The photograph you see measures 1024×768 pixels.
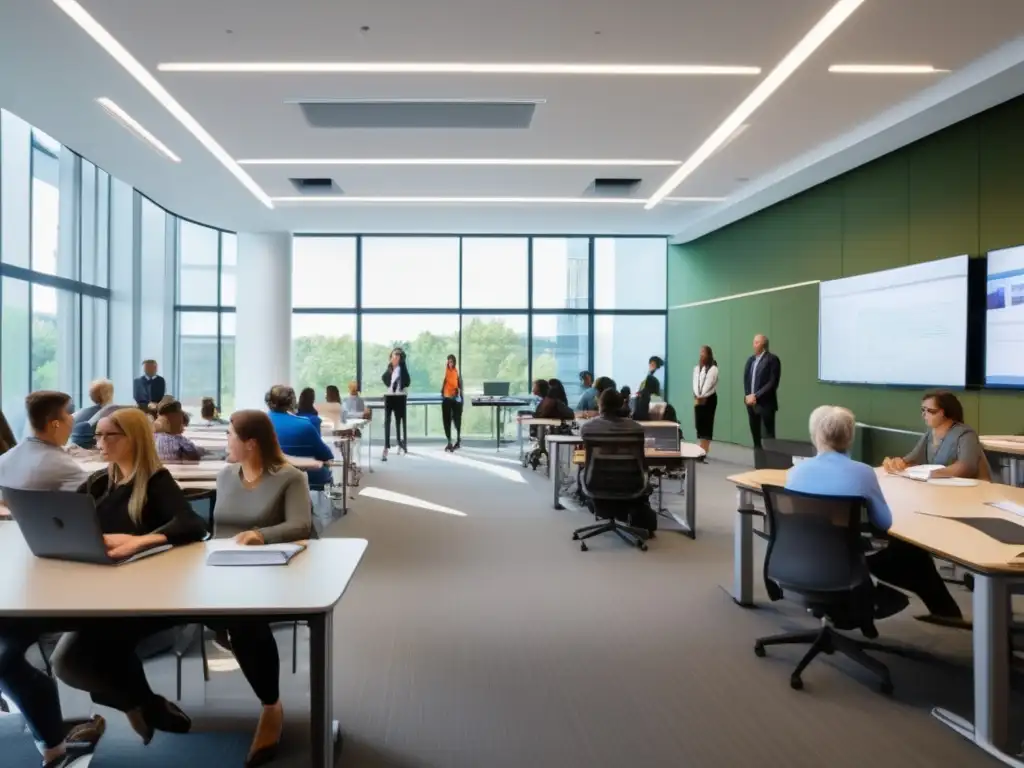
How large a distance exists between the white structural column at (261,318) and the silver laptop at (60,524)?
10.3m

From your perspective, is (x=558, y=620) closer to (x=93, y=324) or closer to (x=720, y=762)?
(x=720, y=762)

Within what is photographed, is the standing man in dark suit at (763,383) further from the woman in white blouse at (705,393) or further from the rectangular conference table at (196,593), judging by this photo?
the rectangular conference table at (196,593)

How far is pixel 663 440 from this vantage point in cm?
648

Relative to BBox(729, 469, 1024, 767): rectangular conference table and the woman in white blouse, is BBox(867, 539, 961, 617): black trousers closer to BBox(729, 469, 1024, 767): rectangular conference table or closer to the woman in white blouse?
BBox(729, 469, 1024, 767): rectangular conference table

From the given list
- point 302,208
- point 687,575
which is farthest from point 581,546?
point 302,208

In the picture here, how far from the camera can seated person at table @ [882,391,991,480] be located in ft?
14.9

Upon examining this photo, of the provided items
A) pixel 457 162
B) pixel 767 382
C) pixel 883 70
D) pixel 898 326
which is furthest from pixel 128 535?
pixel 767 382

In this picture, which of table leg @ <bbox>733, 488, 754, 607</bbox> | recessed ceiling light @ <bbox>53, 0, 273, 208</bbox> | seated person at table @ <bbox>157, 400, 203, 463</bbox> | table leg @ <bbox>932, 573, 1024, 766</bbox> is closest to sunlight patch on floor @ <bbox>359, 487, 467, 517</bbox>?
seated person at table @ <bbox>157, 400, 203, 463</bbox>

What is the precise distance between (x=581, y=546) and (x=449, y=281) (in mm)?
8989

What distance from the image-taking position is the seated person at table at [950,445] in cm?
455

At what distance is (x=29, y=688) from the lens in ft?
8.35

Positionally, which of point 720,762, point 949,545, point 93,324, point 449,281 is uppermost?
point 449,281

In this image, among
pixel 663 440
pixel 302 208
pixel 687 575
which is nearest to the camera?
pixel 687 575

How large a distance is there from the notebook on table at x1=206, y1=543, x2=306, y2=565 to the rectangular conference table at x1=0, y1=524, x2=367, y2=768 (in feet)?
0.13
